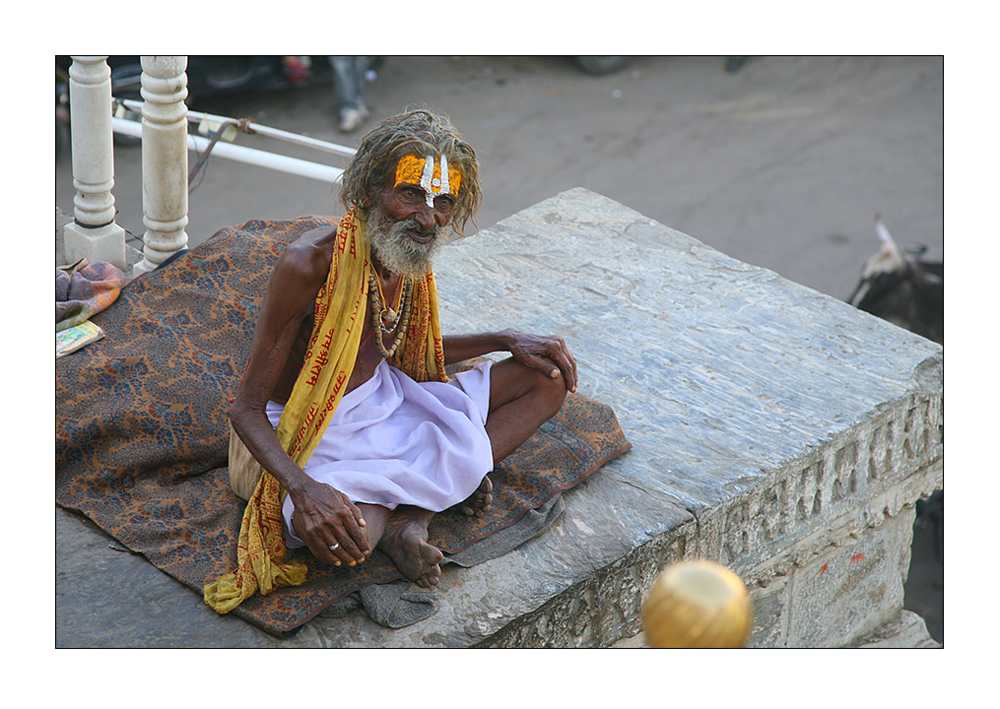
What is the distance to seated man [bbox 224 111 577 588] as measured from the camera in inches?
101

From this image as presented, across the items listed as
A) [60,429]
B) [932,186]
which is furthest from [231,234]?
[932,186]

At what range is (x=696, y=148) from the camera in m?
8.94

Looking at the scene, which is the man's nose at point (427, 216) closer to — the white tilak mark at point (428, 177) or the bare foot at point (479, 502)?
the white tilak mark at point (428, 177)

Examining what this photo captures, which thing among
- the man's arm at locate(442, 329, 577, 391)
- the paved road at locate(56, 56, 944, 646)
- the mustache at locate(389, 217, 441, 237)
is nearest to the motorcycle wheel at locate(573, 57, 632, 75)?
the paved road at locate(56, 56, 944, 646)

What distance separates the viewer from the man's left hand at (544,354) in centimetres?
301

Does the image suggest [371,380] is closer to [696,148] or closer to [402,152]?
[402,152]

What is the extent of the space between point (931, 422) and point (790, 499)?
0.92 metres

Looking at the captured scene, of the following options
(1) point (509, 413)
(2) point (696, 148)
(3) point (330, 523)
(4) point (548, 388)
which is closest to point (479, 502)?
(1) point (509, 413)

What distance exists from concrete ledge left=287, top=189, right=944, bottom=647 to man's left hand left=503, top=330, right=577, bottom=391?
0.43 m

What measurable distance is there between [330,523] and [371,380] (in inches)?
20.4

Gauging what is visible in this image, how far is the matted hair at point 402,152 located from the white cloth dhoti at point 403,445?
1.74 feet

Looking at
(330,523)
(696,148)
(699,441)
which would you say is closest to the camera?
(330,523)

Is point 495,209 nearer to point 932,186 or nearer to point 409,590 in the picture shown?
point 932,186

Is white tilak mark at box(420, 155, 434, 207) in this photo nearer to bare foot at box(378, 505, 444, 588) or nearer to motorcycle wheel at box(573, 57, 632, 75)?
bare foot at box(378, 505, 444, 588)
